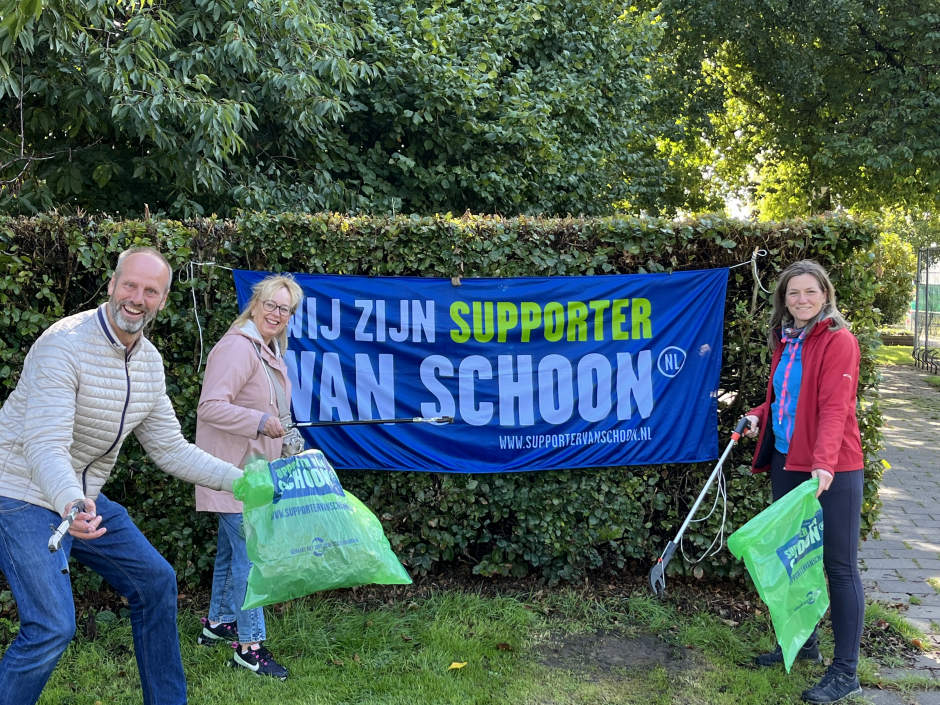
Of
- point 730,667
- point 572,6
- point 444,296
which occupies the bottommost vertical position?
point 730,667

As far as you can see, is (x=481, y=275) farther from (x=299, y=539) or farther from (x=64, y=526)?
(x=64, y=526)

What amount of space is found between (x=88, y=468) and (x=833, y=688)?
3341 millimetres

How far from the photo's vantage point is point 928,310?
16.9 m

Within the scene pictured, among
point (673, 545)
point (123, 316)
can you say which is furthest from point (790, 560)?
point (123, 316)

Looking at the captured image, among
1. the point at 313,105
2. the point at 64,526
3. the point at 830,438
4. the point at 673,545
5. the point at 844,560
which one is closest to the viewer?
the point at 64,526

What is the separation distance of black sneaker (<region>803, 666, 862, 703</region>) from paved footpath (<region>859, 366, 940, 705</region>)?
0.39 ft

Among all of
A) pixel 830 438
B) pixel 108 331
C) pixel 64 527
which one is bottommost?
pixel 64 527

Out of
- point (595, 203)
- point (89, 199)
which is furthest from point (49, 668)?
point (595, 203)

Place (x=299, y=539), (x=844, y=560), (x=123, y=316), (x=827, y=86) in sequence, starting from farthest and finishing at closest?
(x=827, y=86)
(x=844, y=560)
(x=299, y=539)
(x=123, y=316)

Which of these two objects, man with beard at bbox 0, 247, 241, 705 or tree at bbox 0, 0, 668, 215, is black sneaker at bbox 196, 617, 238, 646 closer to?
man with beard at bbox 0, 247, 241, 705

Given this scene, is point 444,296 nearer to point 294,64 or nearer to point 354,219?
point 354,219

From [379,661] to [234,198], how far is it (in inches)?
166

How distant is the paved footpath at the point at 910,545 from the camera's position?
4059mm

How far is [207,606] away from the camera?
462 cm
